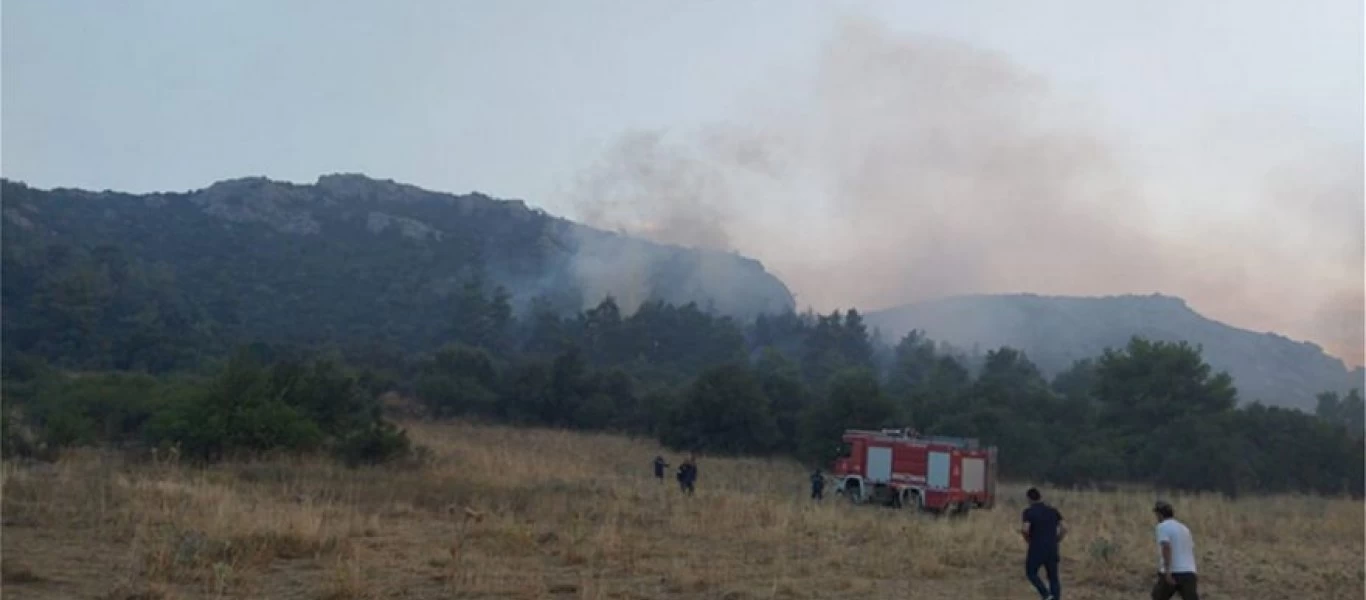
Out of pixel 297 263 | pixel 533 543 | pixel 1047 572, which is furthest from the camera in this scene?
pixel 297 263

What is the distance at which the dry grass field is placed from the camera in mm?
13141

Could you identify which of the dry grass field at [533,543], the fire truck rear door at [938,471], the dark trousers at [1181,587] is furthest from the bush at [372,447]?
the dark trousers at [1181,587]

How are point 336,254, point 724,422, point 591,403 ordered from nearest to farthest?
point 724,422, point 591,403, point 336,254

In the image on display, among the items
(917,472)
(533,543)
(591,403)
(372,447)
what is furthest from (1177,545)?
(591,403)

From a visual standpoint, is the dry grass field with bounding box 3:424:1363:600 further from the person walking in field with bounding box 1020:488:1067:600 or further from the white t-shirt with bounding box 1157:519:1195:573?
the white t-shirt with bounding box 1157:519:1195:573

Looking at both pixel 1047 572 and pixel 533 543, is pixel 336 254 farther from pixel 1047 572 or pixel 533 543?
pixel 1047 572

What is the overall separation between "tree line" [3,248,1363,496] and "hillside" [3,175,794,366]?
0.71m

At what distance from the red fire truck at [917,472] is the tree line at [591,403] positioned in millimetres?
13008

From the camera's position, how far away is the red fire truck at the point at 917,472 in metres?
30.1

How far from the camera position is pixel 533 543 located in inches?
661

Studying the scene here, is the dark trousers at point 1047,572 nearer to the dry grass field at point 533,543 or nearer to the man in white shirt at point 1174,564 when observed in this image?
the dry grass field at point 533,543

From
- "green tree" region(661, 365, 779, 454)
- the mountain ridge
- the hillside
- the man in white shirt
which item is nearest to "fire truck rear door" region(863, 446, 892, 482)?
the man in white shirt

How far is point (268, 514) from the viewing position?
55.7 ft

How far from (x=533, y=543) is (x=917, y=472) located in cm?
1638
